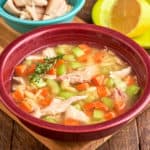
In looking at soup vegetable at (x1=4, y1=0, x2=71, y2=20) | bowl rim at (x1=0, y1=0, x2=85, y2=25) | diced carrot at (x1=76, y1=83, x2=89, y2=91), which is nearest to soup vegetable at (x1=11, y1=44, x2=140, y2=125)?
diced carrot at (x1=76, y1=83, x2=89, y2=91)

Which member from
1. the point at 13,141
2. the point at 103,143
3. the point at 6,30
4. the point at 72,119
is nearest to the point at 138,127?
the point at 103,143

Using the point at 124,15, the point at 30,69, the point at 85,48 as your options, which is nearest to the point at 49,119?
the point at 30,69

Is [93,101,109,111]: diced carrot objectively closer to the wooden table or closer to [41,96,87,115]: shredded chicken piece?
[41,96,87,115]: shredded chicken piece

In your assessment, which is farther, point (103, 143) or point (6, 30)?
point (6, 30)

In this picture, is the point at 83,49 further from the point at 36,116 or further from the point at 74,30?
the point at 36,116

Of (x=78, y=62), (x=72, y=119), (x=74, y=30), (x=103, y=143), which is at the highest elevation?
(x=74, y=30)

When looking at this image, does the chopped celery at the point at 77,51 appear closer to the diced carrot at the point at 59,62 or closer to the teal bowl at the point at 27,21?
the diced carrot at the point at 59,62
